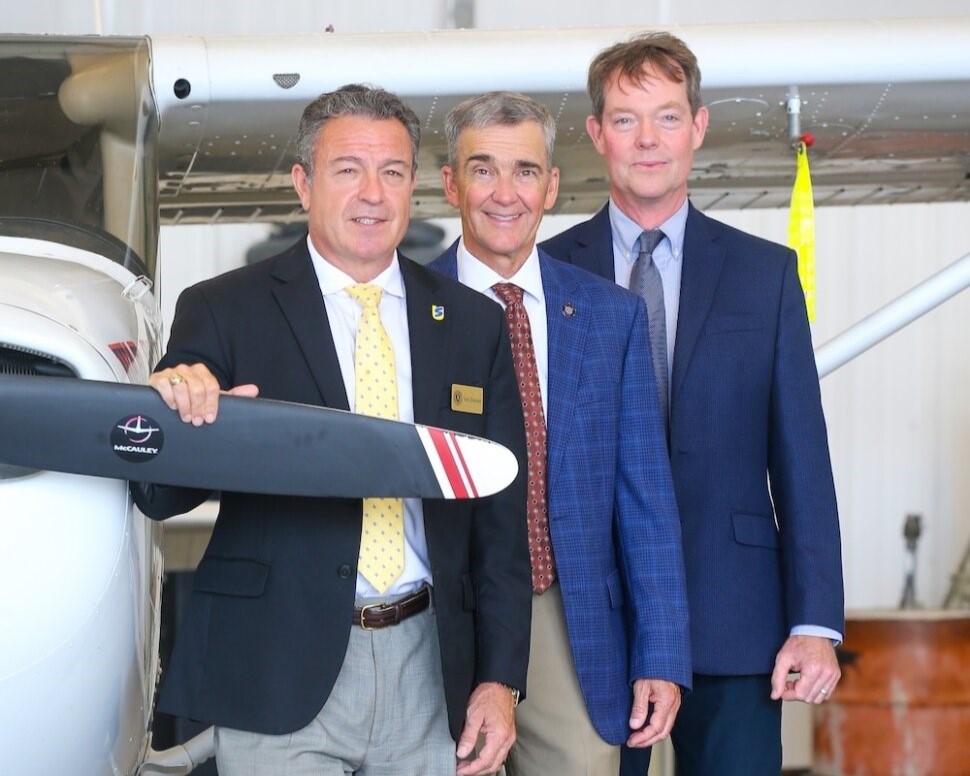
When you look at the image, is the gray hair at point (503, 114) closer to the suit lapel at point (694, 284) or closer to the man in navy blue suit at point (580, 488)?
the man in navy blue suit at point (580, 488)

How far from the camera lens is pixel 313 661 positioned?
5.77 feet

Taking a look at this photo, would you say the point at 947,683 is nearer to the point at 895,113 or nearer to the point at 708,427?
the point at 895,113

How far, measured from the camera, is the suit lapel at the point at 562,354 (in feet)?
7.06

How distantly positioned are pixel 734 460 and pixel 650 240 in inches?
16.3

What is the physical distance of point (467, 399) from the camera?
1933mm

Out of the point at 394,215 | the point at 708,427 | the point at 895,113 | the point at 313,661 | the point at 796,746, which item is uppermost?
the point at 895,113

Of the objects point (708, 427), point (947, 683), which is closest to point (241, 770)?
point (708, 427)

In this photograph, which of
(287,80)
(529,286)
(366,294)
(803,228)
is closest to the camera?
(366,294)

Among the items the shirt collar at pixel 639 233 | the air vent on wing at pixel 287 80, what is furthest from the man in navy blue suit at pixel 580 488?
the air vent on wing at pixel 287 80

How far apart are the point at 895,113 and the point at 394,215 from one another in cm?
242

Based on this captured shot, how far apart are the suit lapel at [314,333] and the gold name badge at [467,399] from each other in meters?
0.15

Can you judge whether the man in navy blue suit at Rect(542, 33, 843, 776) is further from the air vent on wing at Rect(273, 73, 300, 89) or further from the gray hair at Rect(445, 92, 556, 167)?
the air vent on wing at Rect(273, 73, 300, 89)

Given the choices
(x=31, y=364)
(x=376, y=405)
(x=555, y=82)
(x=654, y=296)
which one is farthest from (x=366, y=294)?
(x=555, y=82)

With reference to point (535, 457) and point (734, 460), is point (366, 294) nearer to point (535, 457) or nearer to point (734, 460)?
point (535, 457)
